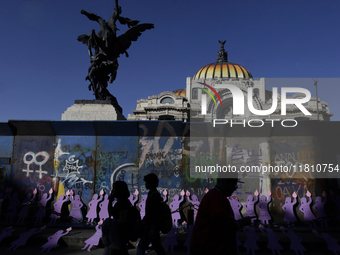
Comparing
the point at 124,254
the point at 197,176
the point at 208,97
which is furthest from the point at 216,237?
the point at 208,97

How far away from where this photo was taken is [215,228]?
2779 mm

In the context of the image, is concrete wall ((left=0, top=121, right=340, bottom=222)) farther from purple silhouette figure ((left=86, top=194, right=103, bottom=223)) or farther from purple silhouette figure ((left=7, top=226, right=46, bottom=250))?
purple silhouette figure ((left=7, top=226, right=46, bottom=250))

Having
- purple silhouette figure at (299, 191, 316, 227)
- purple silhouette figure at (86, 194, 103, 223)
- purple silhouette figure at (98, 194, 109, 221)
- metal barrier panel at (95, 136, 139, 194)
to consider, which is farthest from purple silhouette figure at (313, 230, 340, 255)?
purple silhouette figure at (86, 194, 103, 223)

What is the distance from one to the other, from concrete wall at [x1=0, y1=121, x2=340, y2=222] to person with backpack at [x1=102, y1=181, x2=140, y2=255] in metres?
5.48

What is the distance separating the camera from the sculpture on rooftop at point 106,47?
10766 millimetres

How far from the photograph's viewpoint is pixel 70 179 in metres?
9.25

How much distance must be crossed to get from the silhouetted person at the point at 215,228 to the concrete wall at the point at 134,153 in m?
6.23

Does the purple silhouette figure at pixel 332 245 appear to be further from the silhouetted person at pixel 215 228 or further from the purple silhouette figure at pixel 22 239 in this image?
the purple silhouette figure at pixel 22 239

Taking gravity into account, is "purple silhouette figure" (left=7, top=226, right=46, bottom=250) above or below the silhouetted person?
below

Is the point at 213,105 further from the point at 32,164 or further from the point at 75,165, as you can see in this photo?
the point at 32,164

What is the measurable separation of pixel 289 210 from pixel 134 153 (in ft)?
17.2

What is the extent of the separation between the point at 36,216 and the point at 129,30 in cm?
774

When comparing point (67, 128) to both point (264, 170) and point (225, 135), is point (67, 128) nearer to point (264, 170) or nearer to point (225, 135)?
point (225, 135)

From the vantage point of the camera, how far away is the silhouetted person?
2.74 metres
